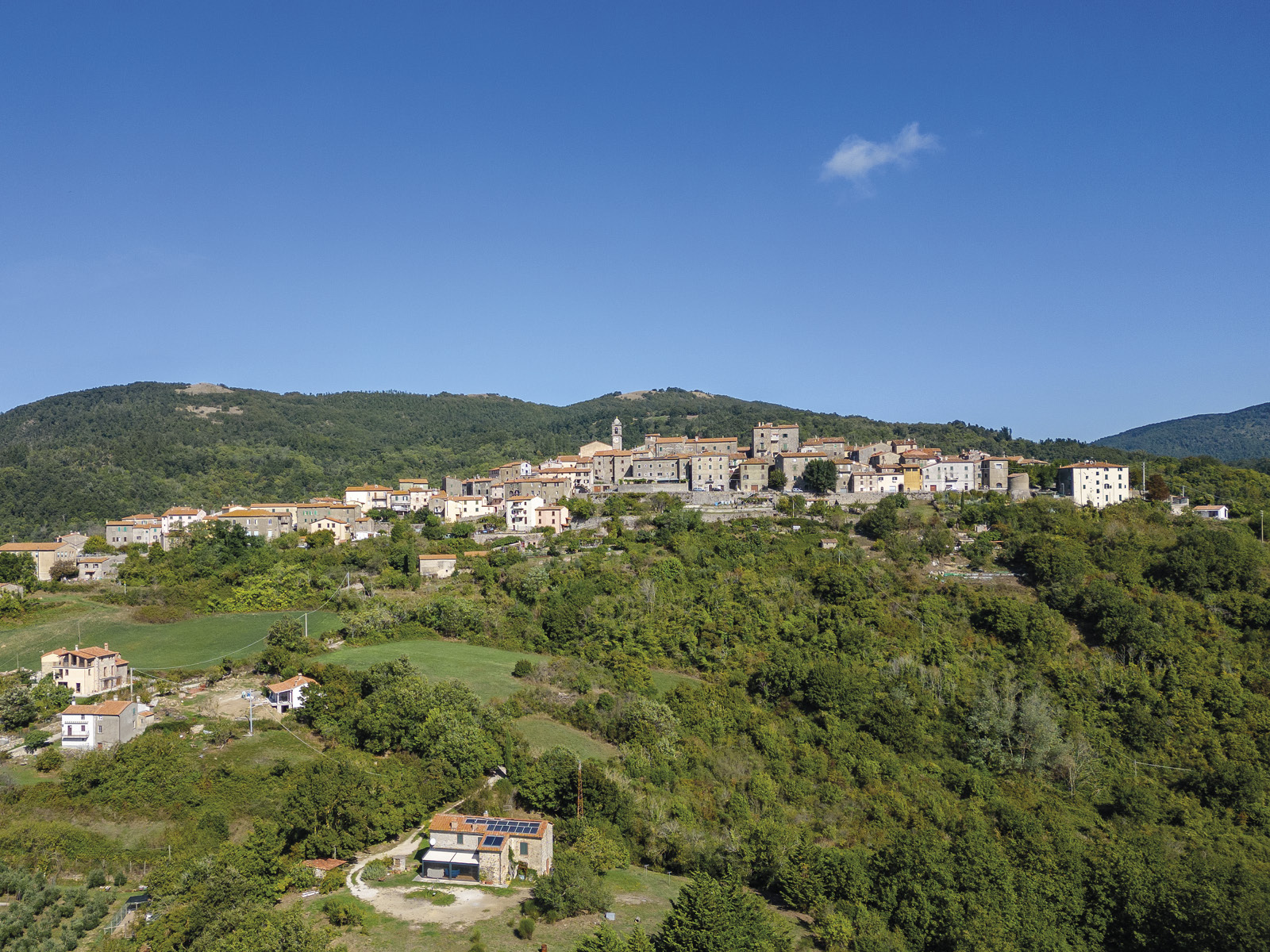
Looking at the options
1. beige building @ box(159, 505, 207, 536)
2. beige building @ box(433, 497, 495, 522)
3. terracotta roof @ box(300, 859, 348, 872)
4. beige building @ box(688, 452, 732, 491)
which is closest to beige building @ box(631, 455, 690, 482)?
beige building @ box(688, 452, 732, 491)

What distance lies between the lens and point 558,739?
109 ft

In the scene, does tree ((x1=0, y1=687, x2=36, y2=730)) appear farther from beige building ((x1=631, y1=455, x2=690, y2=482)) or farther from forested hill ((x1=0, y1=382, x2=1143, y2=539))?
forested hill ((x1=0, y1=382, x2=1143, y2=539))

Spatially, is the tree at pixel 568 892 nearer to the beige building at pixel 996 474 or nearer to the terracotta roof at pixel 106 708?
the terracotta roof at pixel 106 708

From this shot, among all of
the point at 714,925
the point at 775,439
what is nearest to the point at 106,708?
the point at 714,925

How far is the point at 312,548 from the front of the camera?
5619 centimetres

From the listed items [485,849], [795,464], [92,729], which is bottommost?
[485,849]

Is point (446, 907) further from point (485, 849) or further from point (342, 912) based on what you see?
point (342, 912)

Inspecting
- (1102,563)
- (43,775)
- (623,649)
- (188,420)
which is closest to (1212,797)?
(1102,563)

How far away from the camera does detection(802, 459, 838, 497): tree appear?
2456 inches

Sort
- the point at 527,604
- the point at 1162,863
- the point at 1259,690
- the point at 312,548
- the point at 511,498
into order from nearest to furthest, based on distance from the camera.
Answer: the point at 1162,863
the point at 1259,690
the point at 527,604
the point at 312,548
the point at 511,498

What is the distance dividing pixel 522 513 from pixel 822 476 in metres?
21.3

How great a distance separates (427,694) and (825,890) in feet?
51.2

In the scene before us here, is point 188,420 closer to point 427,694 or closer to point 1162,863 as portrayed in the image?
point 427,694

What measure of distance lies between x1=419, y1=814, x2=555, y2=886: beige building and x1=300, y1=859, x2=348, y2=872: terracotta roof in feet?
7.98
